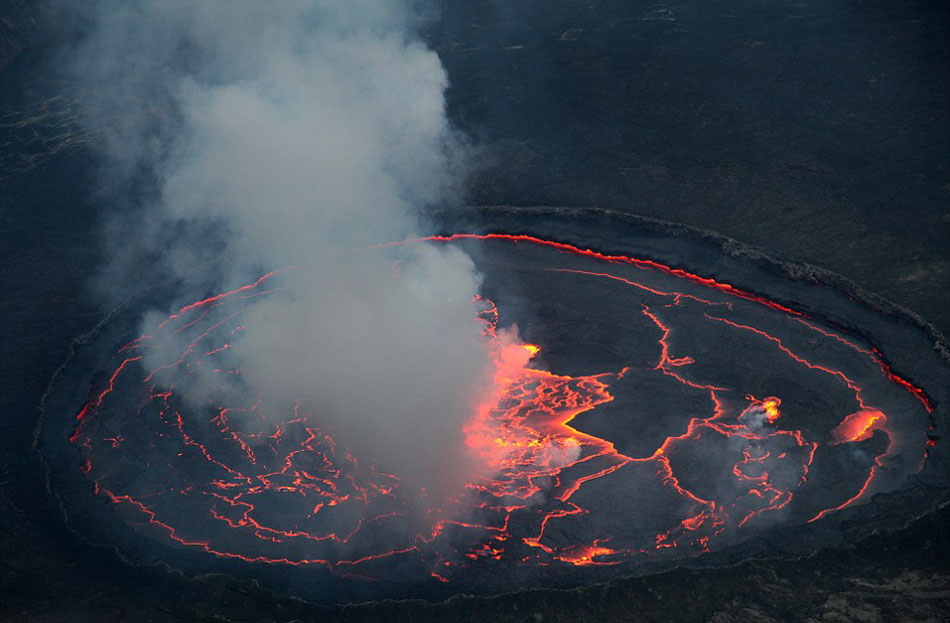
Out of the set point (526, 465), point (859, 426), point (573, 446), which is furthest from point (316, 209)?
point (859, 426)

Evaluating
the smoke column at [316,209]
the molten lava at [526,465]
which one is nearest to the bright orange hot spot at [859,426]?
the molten lava at [526,465]

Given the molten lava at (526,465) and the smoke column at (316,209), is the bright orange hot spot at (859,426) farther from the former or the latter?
the smoke column at (316,209)

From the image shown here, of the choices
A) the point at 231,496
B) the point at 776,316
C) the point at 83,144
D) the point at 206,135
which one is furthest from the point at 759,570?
the point at 83,144

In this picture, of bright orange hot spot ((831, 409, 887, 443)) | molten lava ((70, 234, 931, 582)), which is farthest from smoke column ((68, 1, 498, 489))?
bright orange hot spot ((831, 409, 887, 443))

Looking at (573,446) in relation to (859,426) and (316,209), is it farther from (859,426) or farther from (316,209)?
(316,209)

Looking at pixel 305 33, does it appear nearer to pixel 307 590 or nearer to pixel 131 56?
pixel 131 56
